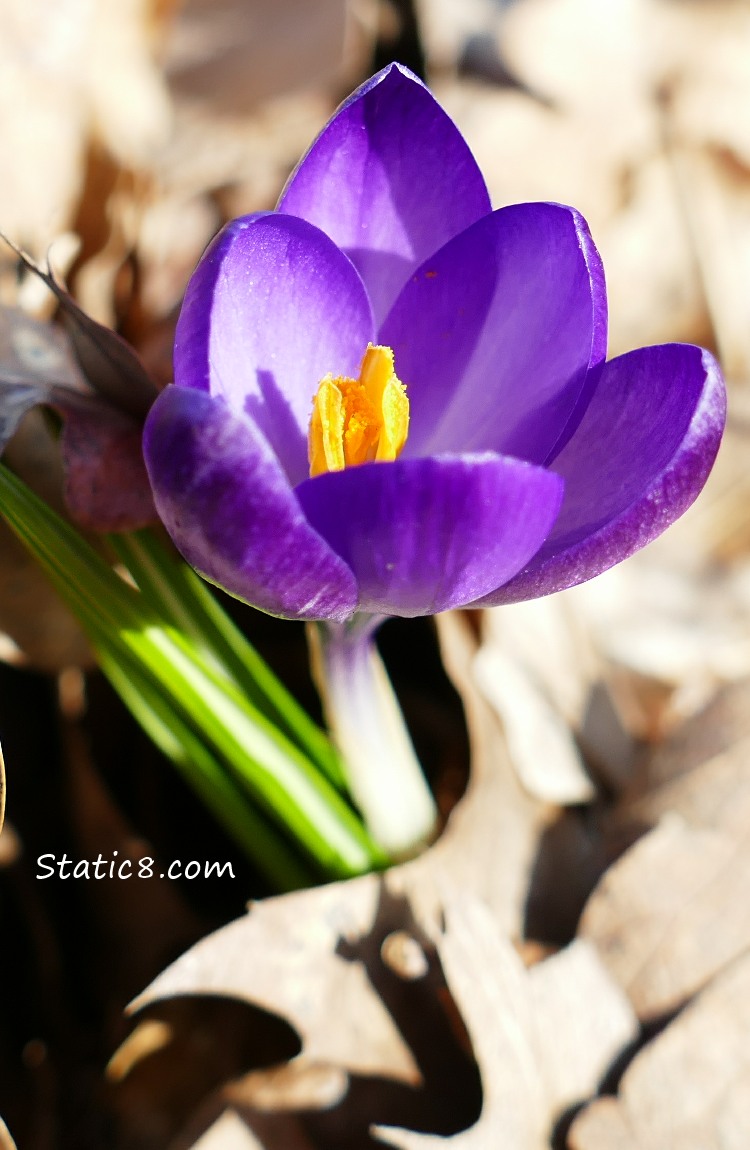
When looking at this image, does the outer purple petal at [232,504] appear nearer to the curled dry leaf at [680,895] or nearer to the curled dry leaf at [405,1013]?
the curled dry leaf at [405,1013]

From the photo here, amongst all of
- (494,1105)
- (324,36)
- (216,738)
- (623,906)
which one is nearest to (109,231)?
(324,36)

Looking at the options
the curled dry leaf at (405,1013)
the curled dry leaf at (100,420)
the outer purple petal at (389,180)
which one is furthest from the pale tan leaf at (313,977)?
the outer purple petal at (389,180)

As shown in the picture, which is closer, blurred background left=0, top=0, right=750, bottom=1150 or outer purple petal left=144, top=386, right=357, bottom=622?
outer purple petal left=144, top=386, right=357, bottom=622

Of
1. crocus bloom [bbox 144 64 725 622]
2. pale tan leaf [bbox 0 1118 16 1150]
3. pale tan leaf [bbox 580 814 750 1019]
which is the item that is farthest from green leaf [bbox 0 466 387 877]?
pale tan leaf [bbox 0 1118 16 1150]

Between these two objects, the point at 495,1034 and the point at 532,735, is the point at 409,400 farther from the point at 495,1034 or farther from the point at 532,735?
the point at 495,1034

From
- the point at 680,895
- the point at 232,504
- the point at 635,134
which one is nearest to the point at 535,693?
the point at 680,895

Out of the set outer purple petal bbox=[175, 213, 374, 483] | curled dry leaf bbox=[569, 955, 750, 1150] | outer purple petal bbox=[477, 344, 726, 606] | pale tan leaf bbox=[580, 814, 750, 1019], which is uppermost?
outer purple petal bbox=[175, 213, 374, 483]

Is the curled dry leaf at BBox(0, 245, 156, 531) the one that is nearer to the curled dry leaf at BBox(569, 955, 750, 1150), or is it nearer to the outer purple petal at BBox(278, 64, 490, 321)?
the outer purple petal at BBox(278, 64, 490, 321)
